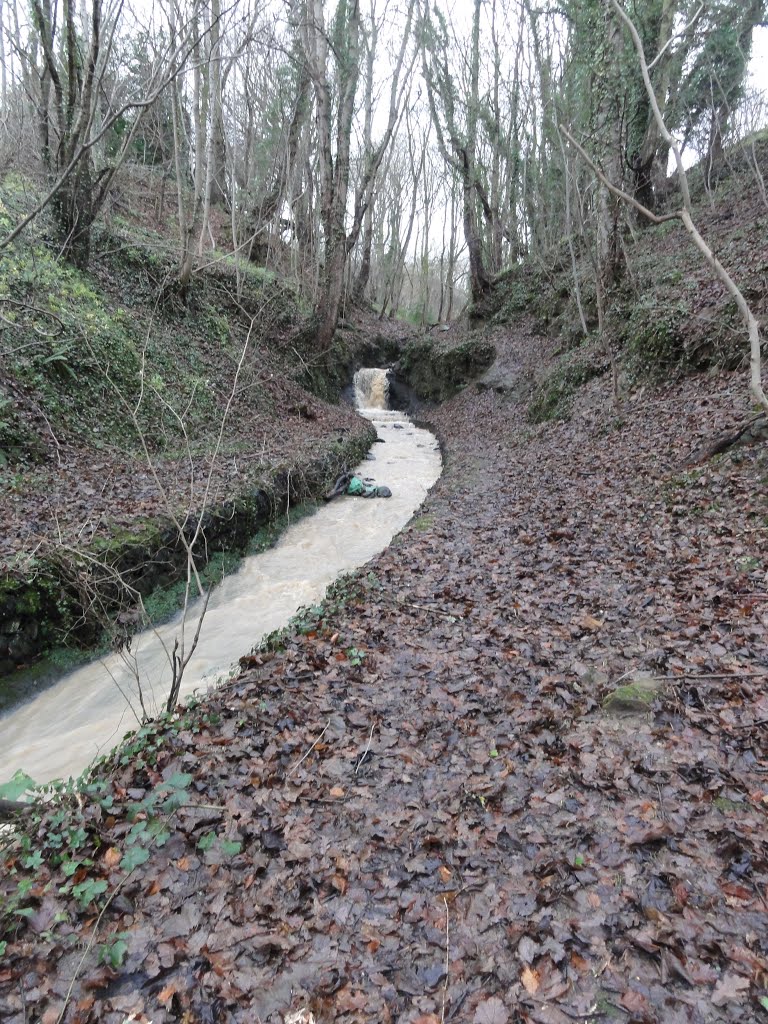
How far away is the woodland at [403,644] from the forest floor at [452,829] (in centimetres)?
2

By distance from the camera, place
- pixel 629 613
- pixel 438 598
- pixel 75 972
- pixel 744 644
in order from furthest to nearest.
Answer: pixel 438 598, pixel 629 613, pixel 744 644, pixel 75 972

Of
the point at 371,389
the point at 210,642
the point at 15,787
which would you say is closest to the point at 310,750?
the point at 15,787

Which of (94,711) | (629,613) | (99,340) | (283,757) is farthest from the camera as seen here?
(99,340)

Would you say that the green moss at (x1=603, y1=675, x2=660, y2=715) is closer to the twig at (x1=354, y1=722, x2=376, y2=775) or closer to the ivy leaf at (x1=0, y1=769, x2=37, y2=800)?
the twig at (x1=354, y1=722, x2=376, y2=775)

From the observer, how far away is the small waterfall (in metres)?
23.8

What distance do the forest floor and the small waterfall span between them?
62.2 ft

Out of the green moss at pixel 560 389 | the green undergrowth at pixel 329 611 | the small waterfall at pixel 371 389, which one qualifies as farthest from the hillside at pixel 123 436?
the small waterfall at pixel 371 389

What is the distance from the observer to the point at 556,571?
20.7 feet

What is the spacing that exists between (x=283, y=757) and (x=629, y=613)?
345 centimetres

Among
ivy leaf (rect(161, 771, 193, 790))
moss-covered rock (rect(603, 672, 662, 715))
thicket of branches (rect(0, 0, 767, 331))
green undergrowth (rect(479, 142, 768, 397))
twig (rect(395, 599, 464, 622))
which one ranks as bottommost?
moss-covered rock (rect(603, 672, 662, 715))

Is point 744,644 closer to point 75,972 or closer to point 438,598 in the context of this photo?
point 438,598

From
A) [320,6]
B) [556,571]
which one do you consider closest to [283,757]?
[556,571]

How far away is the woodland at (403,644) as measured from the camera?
8.03 ft

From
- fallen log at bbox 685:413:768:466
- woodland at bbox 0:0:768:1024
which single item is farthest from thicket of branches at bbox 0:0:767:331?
fallen log at bbox 685:413:768:466
